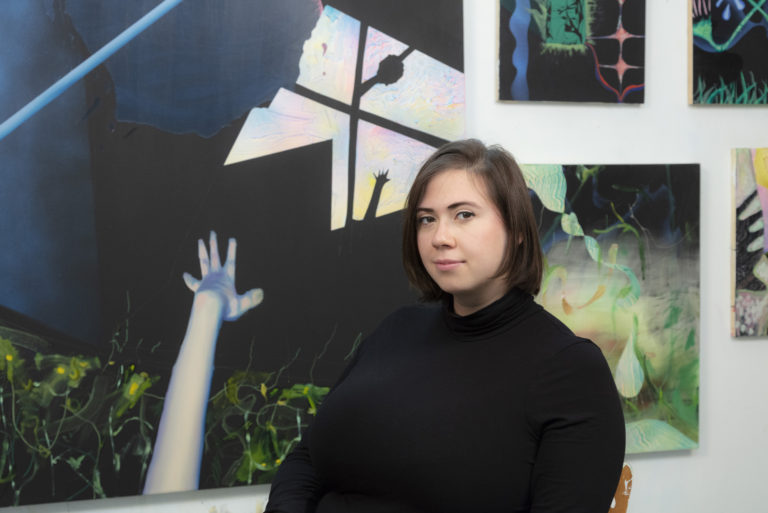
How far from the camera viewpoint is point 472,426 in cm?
108

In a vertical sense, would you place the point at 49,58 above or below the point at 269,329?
above

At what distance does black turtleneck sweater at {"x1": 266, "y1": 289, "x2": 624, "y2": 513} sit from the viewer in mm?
1015

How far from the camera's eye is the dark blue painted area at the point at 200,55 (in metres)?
1.65

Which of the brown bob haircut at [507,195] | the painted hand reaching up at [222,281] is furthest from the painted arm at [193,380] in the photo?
the brown bob haircut at [507,195]

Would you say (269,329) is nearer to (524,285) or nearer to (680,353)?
(524,285)

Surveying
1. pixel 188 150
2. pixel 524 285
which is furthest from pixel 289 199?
pixel 524 285

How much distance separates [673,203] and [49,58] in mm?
1518

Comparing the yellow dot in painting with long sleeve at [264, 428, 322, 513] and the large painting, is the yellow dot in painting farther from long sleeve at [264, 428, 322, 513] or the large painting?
long sleeve at [264, 428, 322, 513]

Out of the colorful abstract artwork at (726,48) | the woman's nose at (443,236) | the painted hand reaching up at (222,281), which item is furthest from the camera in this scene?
the colorful abstract artwork at (726,48)

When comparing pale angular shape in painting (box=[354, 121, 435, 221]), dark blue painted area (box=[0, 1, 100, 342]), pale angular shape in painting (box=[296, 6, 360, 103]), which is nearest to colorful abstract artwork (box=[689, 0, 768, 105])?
pale angular shape in painting (box=[354, 121, 435, 221])

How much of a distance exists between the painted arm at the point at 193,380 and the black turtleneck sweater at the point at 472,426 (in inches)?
19.2

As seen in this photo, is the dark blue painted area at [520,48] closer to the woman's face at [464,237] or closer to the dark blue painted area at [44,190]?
the woman's face at [464,237]

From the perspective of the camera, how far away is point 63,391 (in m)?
1.63

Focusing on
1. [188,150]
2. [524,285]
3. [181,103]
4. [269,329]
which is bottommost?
[269,329]
